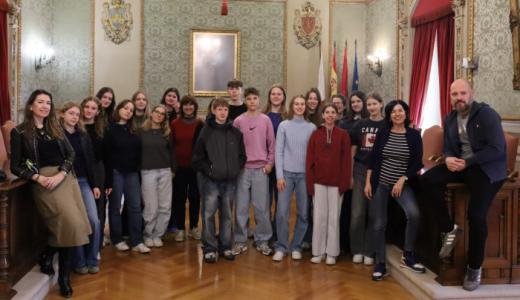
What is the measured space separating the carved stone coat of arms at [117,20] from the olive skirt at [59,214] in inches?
232

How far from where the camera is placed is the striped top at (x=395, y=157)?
160 inches

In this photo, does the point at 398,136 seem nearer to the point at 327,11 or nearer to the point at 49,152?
the point at 49,152

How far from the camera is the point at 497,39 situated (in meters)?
5.38

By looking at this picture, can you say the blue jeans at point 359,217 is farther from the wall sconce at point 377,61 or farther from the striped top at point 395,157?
the wall sconce at point 377,61

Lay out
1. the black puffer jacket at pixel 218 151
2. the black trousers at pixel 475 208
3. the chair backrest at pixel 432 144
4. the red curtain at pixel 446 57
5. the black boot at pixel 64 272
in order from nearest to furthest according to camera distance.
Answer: the black trousers at pixel 475 208
the black boot at pixel 64 272
the black puffer jacket at pixel 218 151
the chair backrest at pixel 432 144
the red curtain at pixel 446 57

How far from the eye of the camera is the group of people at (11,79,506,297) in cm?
358

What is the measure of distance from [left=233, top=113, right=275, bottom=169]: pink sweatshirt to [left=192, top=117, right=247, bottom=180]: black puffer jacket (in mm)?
121

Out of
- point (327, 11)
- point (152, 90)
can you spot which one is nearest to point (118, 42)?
point (152, 90)

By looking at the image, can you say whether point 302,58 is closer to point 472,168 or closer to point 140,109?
point 140,109

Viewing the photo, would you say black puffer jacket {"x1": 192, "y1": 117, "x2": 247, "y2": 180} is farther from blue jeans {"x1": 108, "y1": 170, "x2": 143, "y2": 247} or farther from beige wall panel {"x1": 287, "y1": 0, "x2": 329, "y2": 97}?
beige wall panel {"x1": 287, "y1": 0, "x2": 329, "y2": 97}

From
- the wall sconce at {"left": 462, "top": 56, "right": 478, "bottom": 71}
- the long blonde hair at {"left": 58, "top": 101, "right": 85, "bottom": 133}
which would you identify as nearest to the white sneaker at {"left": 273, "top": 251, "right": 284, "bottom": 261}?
the long blonde hair at {"left": 58, "top": 101, "right": 85, "bottom": 133}

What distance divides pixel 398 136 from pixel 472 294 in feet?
4.28

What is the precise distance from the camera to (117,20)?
8969 mm

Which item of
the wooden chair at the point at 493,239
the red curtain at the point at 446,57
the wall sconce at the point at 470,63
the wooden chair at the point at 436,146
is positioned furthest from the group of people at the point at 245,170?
the red curtain at the point at 446,57
